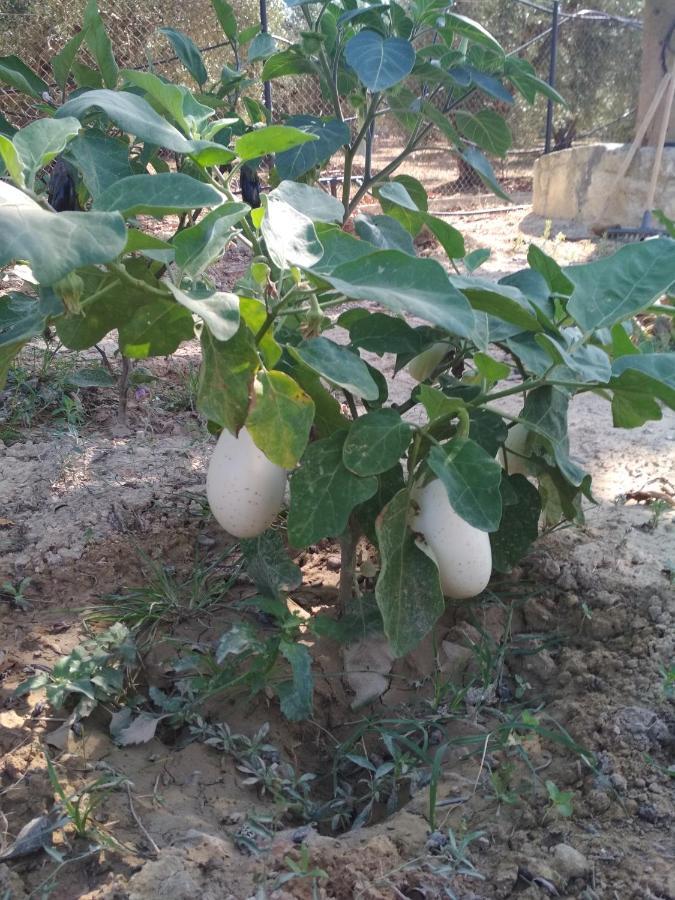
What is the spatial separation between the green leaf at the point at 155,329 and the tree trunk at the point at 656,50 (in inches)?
251

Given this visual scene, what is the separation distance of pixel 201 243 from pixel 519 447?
28.6 inches

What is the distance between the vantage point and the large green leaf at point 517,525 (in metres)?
1.42

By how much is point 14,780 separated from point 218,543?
Answer: 71cm

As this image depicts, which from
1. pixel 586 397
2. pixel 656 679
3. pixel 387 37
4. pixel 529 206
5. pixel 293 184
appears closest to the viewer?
pixel 293 184

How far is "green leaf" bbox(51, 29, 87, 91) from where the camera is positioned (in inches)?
60.7

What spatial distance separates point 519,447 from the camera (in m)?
1.47

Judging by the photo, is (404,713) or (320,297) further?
(404,713)

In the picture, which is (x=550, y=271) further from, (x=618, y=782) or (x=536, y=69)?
(x=536, y=69)

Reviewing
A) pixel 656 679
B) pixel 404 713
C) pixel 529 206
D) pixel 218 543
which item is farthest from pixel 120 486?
pixel 529 206

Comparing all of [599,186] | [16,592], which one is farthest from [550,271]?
[599,186]

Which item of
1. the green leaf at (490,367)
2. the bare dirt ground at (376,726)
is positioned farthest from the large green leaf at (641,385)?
the bare dirt ground at (376,726)

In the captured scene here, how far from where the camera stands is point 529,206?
27.6ft

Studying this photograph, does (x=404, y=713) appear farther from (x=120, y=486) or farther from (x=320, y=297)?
(x=120, y=486)

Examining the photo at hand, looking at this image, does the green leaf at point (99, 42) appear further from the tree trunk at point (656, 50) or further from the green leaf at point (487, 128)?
the tree trunk at point (656, 50)
